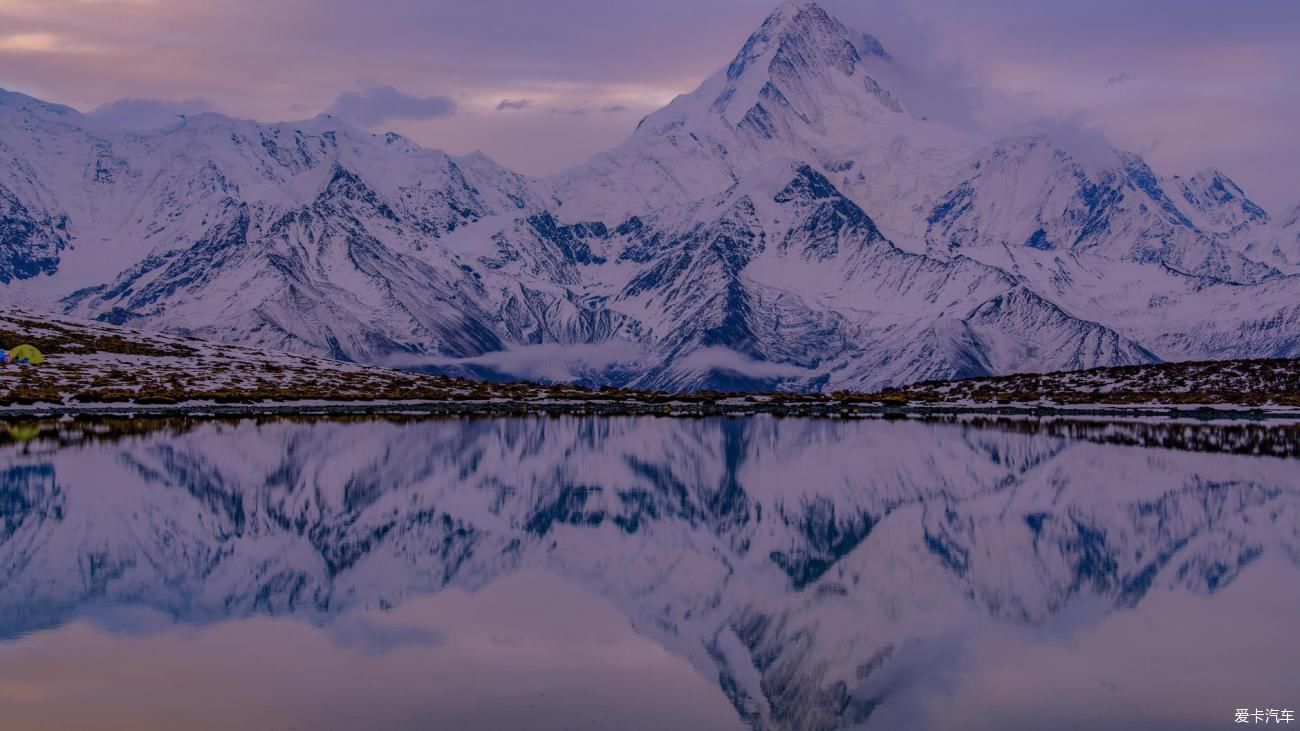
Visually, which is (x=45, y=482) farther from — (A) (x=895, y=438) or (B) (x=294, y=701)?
(A) (x=895, y=438)

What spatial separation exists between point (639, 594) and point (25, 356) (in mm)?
108720

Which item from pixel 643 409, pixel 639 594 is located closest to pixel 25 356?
pixel 643 409

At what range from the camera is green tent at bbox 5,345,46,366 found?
126 metres

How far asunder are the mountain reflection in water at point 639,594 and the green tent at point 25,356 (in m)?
69.5

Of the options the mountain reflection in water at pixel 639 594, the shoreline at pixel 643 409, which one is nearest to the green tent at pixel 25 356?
the shoreline at pixel 643 409

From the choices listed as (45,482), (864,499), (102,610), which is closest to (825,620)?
(102,610)

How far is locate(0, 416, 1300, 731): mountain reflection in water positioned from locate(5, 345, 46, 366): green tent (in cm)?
6953

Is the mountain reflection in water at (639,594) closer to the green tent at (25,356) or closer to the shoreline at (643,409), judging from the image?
the shoreline at (643,409)

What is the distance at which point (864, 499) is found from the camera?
49781 mm

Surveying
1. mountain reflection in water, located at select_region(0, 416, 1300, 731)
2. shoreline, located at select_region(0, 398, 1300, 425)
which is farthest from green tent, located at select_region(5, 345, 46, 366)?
mountain reflection in water, located at select_region(0, 416, 1300, 731)

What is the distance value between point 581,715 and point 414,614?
8137mm

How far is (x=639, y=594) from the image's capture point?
3200cm

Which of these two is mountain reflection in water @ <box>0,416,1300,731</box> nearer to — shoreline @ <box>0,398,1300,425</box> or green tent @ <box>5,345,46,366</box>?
shoreline @ <box>0,398,1300,425</box>

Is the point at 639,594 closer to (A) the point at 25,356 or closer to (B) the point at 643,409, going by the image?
(B) the point at 643,409
